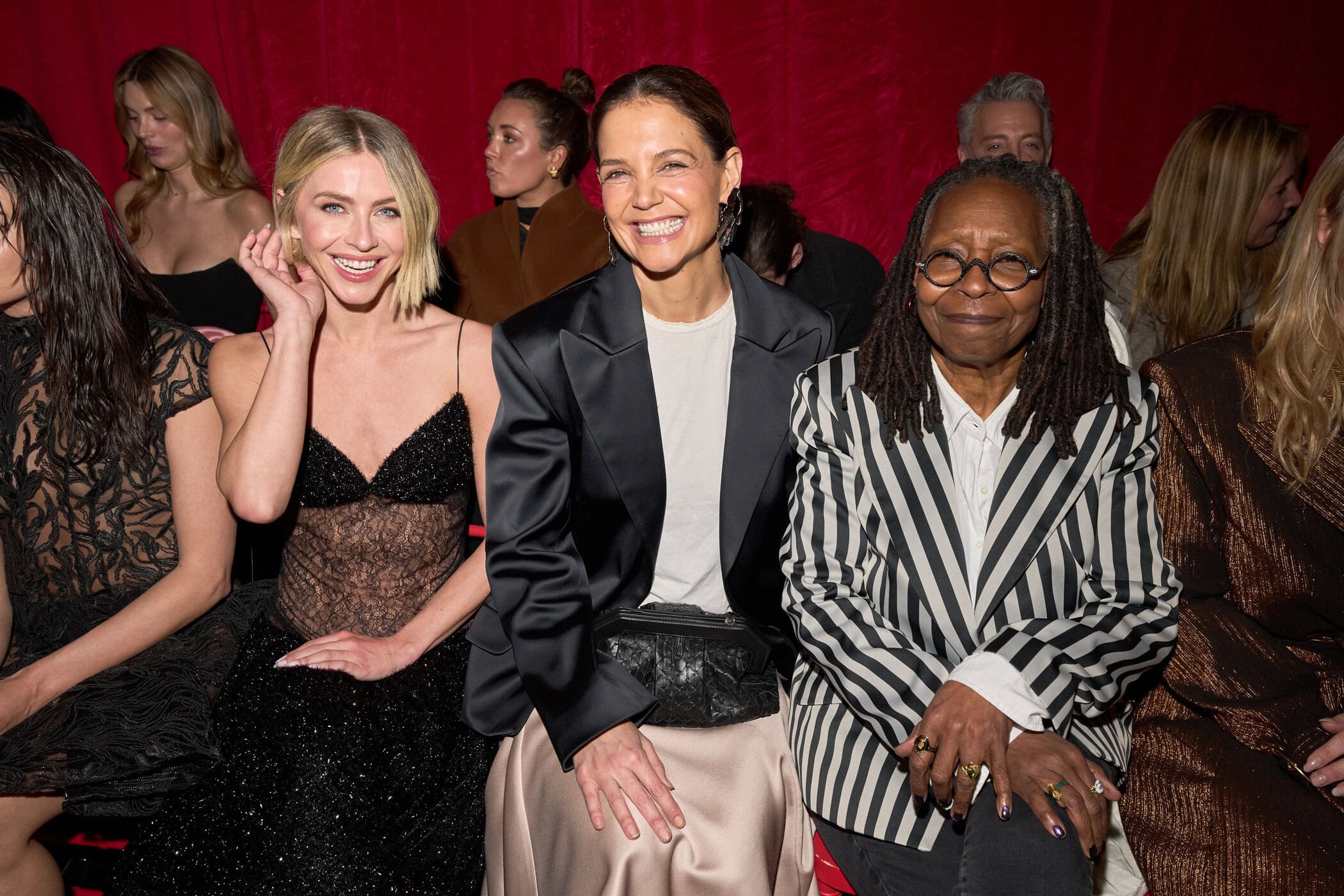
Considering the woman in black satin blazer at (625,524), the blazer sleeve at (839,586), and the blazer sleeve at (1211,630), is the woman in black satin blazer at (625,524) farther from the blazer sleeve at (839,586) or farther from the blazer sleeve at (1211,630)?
the blazer sleeve at (1211,630)

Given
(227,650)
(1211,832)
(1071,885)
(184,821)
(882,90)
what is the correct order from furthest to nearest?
1. (882,90)
2. (227,650)
3. (184,821)
4. (1211,832)
5. (1071,885)

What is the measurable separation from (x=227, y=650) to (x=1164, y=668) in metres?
1.93

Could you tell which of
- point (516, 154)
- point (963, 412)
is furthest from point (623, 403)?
point (516, 154)

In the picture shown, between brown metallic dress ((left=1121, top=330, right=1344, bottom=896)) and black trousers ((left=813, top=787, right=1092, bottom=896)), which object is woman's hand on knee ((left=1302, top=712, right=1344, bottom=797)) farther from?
black trousers ((left=813, top=787, right=1092, bottom=896))

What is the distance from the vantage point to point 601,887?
1706 mm

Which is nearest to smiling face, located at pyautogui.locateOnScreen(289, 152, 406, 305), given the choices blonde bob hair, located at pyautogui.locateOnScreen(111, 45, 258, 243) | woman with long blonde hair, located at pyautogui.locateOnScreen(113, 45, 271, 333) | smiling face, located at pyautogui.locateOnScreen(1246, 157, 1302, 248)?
woman with long blonde hair, located at pyautogui.locateOnScreen(113, 45, 271, 333)

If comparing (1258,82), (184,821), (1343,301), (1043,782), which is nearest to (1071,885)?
(1043,782)

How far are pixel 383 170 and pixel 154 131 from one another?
242 centimetres

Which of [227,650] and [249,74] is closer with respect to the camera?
[227,650]

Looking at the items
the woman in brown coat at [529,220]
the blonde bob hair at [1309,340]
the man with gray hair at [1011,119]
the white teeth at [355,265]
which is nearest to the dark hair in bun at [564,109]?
the woman in brown coat at [529,220]

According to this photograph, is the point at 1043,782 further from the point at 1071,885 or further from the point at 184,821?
the point at 184,821

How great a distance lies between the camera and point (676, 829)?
1733mm

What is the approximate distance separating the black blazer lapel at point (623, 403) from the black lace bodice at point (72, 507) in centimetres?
87

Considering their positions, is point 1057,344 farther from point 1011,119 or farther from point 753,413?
point 1011,119
